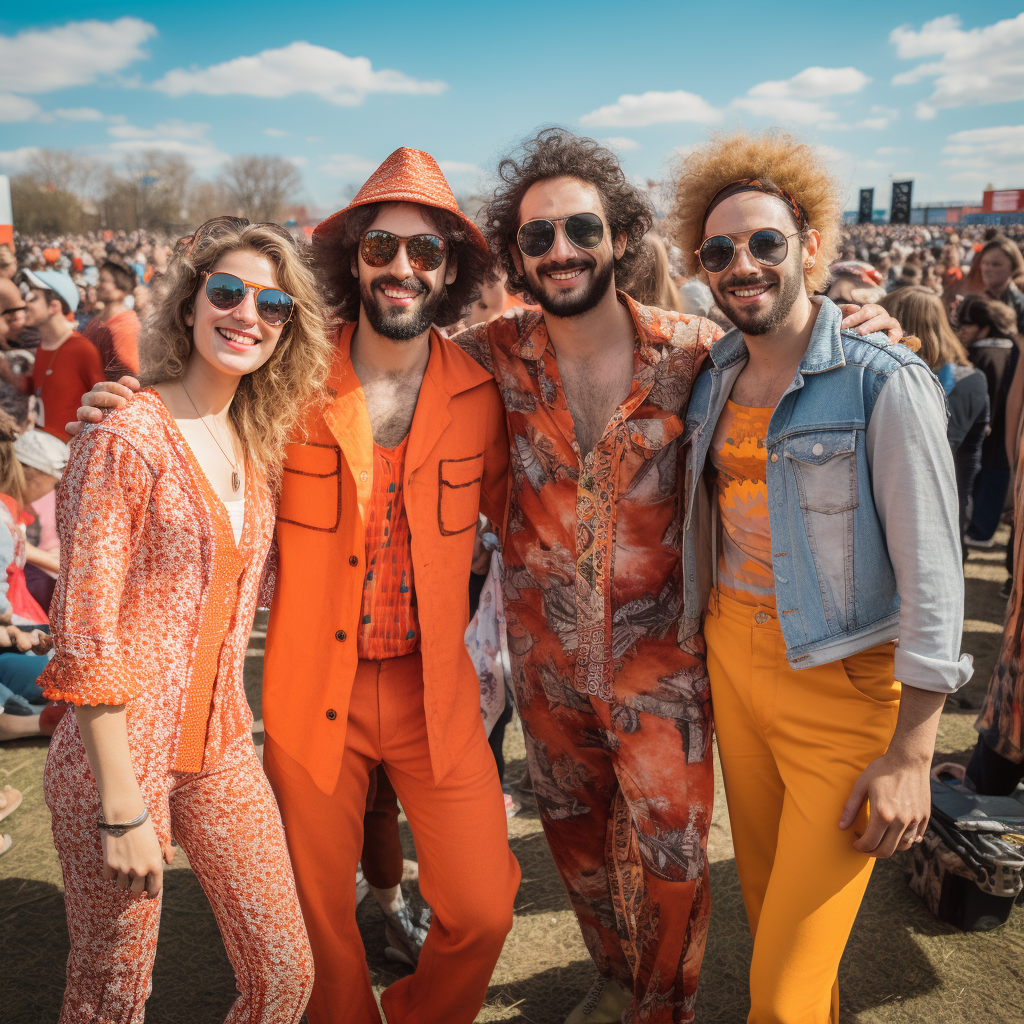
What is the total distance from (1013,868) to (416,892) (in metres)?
2.30

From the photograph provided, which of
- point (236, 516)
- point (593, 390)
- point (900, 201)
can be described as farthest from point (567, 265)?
point (900, 201)

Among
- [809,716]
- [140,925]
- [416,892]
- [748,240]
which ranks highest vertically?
[748,240]

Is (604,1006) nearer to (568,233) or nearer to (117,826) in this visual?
(117,826)

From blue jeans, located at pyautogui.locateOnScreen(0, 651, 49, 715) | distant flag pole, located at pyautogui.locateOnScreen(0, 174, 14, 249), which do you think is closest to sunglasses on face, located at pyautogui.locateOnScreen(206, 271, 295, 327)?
blue jeans, located at pyautogui.locateOnScreen(0, 651, 49, 715)

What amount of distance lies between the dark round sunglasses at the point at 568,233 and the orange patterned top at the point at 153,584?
121 cm

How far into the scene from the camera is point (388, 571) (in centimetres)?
239

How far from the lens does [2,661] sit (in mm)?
4434

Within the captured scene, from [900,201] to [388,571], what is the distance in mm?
32832

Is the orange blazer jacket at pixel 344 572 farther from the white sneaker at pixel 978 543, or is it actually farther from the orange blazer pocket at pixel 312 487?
the white sneaker at pixel 978 543

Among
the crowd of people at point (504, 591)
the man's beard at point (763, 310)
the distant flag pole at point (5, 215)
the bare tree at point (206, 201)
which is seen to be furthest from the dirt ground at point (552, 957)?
the bare tree at point (206, 201)

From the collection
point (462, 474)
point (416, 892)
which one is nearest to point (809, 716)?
point (462, 474)

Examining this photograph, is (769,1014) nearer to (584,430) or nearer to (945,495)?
(945,495)

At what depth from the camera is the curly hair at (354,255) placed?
2.67 metres

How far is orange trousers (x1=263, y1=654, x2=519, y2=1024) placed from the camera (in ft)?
7.50
